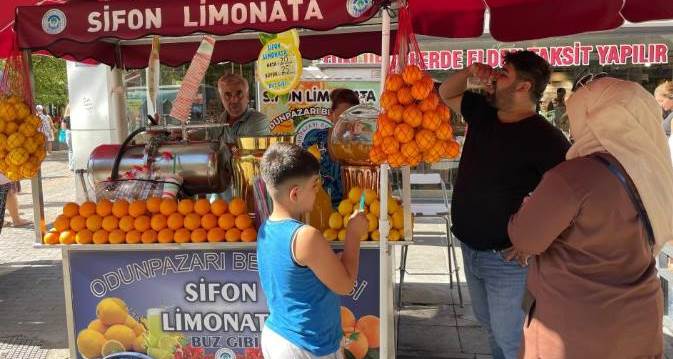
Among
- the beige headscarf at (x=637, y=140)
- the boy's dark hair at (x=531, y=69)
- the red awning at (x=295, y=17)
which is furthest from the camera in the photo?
the boy's dark hair at (x=531, y=69)

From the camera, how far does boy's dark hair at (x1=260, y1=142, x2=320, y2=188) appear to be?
2072 mm

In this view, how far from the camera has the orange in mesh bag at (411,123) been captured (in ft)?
7.67

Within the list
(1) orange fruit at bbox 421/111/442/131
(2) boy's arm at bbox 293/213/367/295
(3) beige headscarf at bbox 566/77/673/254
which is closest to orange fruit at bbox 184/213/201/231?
(2) boy's arm at bbox 293/213/367/295

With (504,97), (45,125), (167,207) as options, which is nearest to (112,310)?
(167,207)

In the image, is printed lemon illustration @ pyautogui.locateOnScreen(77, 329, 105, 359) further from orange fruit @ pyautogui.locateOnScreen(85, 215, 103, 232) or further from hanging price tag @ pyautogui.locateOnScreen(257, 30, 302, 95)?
hanging price tag @ pyautogui.locateOnScreen(257, 30, 302, 95)

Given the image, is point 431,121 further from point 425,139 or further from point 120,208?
point 120,208

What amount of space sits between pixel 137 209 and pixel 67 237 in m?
0.42

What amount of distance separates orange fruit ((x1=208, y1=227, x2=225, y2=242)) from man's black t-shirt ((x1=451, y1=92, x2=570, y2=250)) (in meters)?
1.22

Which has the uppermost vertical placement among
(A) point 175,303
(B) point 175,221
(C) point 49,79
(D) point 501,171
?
(C) point 49,79

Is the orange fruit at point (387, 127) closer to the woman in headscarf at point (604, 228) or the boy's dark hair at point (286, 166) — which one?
the boy's dark hair at point (286, 166)

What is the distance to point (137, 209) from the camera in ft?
9.59

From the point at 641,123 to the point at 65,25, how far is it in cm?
252

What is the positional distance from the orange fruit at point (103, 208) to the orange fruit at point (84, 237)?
0.38ft

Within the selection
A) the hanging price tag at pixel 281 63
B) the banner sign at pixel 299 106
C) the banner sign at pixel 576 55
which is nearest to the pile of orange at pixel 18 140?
the hanging price tag at pixel 281 63
